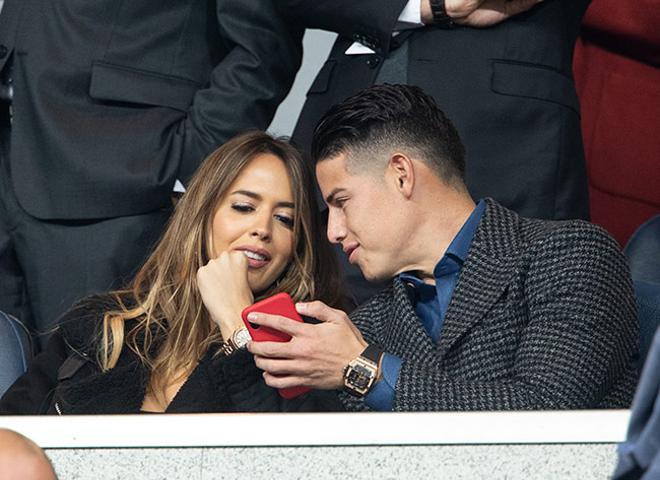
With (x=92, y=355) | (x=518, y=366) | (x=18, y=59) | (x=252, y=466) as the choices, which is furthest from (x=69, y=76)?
(x=252, y=466)

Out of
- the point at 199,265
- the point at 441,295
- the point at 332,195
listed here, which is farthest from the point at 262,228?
the point at 441,295

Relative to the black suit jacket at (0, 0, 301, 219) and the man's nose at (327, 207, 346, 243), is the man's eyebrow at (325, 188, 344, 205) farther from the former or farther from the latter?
the black suit jacket at (0, 0, 301, 219)

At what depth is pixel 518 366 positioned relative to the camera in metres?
1.95

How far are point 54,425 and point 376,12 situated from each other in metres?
1.25

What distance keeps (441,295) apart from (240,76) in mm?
762

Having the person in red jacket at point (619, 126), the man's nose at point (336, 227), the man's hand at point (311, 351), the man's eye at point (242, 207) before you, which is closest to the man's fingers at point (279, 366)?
the man's hand at point (311, 351)

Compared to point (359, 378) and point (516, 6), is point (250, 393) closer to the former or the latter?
point (359, 378)

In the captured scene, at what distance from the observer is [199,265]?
8.36 feet

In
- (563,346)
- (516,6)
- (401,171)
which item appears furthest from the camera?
(516,6)

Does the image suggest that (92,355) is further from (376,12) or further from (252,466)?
(252,466)

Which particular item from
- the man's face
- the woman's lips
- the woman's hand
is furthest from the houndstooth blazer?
the woman's lips

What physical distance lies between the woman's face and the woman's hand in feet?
0.24

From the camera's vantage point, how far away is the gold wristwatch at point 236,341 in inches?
89.1

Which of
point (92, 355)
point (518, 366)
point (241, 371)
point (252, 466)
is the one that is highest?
point (252, 466)
